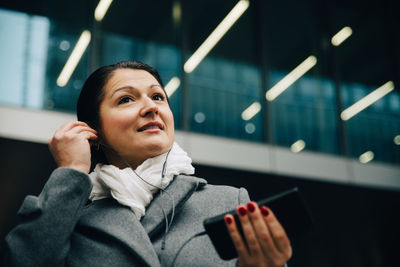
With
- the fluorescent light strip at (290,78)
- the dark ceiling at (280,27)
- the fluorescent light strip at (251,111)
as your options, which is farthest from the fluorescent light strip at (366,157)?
the fluorescent light strip at (251,111)

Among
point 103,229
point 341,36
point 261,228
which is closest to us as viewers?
point 261,228

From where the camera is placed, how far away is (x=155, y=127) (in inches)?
59.7

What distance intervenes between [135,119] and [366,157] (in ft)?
21.9

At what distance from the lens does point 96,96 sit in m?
1.65

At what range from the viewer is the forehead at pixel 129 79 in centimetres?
160

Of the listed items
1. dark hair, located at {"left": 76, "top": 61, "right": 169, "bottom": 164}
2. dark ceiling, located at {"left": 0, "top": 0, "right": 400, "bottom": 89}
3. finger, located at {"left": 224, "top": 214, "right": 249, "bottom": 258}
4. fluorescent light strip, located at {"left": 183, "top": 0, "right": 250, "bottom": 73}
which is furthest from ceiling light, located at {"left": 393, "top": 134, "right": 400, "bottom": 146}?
finger, located at {"left": 224, "top": 214, "right": 249, "bottom": 258}

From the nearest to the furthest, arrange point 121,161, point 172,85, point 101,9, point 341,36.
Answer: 1. point 121,161
2. point 101,9
3. point 172,85
4. point 341,36

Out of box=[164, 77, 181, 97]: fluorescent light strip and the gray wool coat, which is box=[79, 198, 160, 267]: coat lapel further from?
box=[164, 77, 181, 97]: fluorescent light strip

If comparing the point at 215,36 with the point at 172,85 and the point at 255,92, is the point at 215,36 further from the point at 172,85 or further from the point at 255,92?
the point at 172,85

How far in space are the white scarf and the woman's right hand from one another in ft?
0.21

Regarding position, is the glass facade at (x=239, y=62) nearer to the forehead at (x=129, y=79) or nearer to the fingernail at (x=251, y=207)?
the forehead at (x=129, y=79)

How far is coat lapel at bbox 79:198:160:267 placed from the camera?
1263 millimetres

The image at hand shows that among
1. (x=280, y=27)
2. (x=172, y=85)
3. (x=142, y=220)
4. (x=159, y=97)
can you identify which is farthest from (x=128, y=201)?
(x=280, y=27)

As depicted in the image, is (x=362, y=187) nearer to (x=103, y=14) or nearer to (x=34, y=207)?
(x=103, y=14)
